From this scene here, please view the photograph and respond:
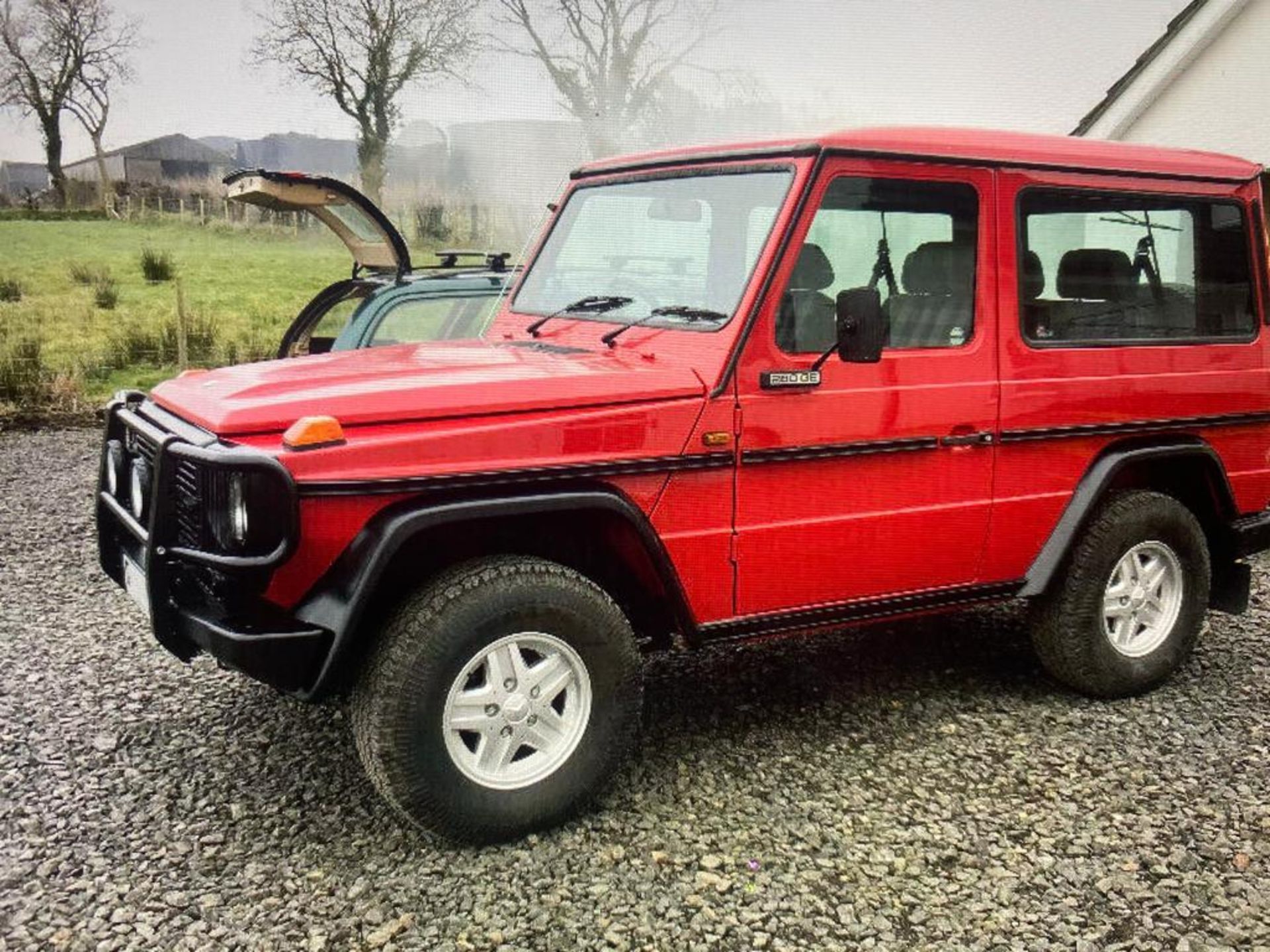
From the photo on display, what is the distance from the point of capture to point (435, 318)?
723cm

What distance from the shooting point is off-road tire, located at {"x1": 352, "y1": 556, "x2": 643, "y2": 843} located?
3.19 m

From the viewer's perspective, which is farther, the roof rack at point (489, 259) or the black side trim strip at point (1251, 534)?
the roof rack at point (489, 259)

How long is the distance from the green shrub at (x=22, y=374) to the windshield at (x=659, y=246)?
401 inches

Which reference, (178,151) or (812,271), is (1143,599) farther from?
(178,151)

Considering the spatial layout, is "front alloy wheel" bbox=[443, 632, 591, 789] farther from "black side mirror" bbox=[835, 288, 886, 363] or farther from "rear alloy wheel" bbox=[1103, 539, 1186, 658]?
"rear alloy wheel" bbox=[1103, 539, 1186, 658]

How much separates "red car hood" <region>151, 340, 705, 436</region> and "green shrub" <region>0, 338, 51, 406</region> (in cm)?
1011

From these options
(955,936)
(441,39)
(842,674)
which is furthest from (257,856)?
(441,39)

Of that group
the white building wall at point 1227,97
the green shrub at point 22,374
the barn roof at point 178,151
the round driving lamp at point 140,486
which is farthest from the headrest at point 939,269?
the barn roof at point 178,151

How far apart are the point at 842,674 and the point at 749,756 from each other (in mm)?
988

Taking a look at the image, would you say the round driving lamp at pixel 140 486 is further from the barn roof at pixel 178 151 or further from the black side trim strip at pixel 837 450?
the barn roof at pixel 178 151

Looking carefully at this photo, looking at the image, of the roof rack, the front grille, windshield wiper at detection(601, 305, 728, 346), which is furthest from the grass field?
windshield wiper at detection(601, 305, 728, 346)

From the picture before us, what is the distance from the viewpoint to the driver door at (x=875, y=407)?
371cm

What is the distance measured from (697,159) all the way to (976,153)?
1.00m

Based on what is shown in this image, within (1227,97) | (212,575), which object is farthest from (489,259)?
(1227,97)
